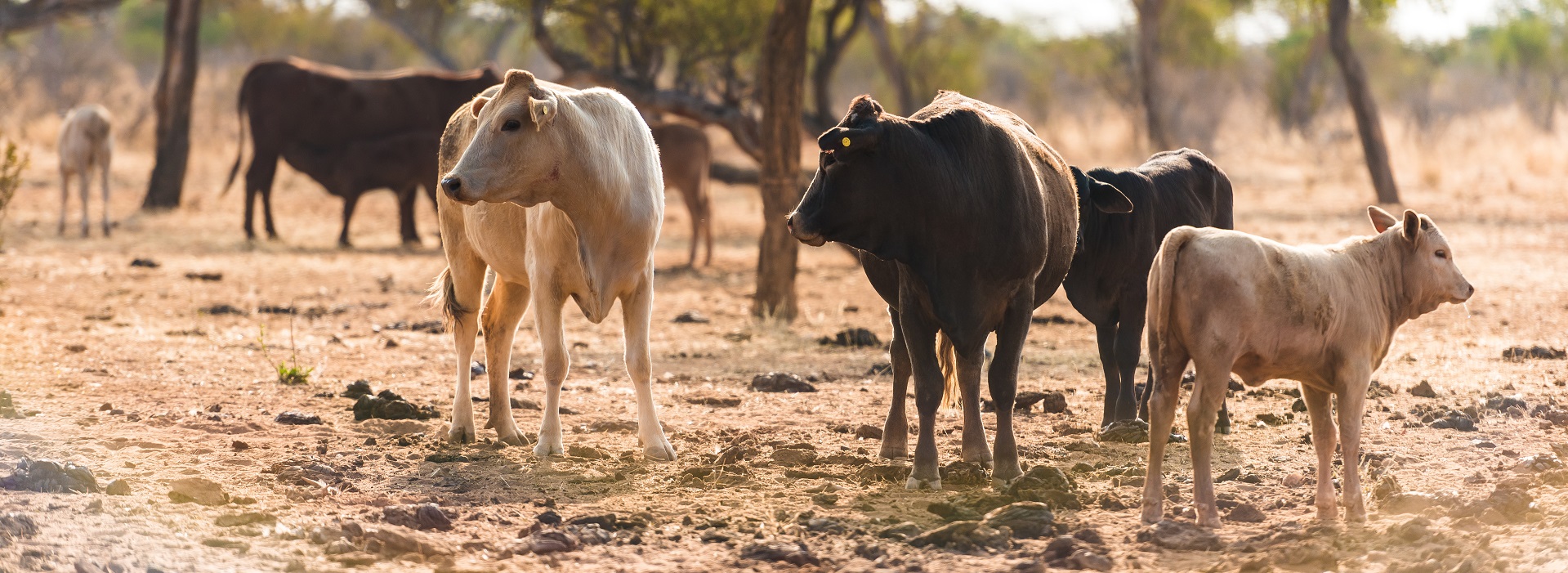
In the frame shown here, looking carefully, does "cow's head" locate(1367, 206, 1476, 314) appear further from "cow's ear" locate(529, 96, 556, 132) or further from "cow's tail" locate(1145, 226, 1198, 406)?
"cow's ear" locate(529, 96, 556, 132)

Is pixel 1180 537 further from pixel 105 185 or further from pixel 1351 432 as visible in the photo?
pixel 105 185

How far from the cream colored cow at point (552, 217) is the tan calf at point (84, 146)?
12.3 m

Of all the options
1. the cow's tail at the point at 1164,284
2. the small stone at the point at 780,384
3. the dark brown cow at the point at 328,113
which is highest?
the dark brown cow at the point at 328,113

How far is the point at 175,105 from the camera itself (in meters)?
21.4

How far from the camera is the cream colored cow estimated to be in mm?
5980

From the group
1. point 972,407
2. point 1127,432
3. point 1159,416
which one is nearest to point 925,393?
point 972,407

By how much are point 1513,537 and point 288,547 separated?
4144mm

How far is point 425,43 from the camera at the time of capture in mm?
38062

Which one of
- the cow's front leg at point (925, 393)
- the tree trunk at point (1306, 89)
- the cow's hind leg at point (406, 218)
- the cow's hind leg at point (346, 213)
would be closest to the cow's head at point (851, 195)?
the cow's front leg at point (925, 393)

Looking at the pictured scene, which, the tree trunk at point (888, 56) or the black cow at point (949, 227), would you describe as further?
the tree trunk at point (888, 56)

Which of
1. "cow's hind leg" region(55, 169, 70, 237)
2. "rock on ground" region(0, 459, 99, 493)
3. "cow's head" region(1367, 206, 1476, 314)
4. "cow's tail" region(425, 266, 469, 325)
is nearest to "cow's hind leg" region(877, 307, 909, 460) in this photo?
"cow's head" region(1367, 206, 1476, 314)

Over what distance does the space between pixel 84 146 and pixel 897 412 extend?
1450 cm

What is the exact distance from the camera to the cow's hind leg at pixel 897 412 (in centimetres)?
649

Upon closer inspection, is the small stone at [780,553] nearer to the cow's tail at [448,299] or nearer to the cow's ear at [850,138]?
the cow's ear at [850,138]
